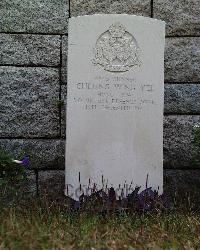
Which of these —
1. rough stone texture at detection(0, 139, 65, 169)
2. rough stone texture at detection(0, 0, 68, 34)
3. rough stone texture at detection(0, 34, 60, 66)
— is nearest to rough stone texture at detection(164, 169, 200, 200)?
rough stone texture at detection(0, 139, 65, 169)

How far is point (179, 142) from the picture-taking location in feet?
16.0

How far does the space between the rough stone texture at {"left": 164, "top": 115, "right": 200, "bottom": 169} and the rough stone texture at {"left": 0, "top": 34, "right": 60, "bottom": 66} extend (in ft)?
3.34

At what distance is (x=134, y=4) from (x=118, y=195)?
5.26ft

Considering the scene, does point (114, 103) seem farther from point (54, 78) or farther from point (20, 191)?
point (20, 191)

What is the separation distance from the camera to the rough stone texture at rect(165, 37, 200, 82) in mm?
4914

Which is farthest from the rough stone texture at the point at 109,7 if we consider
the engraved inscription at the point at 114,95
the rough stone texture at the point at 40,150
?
the rough stone texture at the point at 40,150

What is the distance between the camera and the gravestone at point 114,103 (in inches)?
168

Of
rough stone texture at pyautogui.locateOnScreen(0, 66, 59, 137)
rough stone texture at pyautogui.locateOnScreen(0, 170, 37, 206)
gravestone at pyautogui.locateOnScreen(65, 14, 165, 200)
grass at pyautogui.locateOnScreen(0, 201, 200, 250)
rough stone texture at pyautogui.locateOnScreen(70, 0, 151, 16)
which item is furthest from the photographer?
rough stone texture at pyautogui.locateOnScreen(70, 0, 151, 16)

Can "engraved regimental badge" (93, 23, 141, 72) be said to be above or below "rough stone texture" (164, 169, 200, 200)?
above

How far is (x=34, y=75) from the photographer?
482 cm

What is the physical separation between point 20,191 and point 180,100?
1.43 meters

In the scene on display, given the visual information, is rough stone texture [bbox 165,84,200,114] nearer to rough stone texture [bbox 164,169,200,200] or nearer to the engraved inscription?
rough stone texture [bbox 164,169,200,200]

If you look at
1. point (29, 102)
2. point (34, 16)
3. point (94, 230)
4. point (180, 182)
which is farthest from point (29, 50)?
point (94, 230)

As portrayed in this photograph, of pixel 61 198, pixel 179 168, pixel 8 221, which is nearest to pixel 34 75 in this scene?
pixel 61 198
